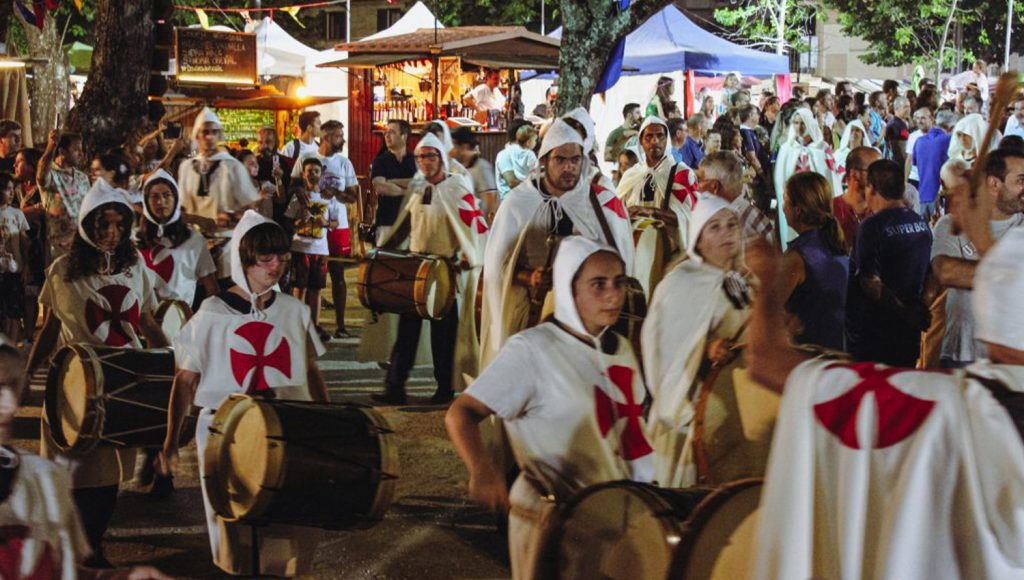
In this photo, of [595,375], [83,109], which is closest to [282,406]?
[595,375]

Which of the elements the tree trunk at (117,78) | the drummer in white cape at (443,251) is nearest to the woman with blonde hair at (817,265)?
the drummer in white cape at (443,251)

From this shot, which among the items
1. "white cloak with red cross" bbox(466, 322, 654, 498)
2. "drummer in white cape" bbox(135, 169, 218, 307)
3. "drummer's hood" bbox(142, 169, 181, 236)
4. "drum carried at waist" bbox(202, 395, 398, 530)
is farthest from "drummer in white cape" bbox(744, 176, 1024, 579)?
"drummer's hood" bbox(142, 169, 181, 236)

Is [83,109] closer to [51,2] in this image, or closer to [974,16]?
[51,2]

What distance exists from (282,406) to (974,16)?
5036 centimetres

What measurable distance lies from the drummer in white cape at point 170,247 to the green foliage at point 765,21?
4329 centimetres

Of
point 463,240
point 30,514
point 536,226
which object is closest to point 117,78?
point 463,240

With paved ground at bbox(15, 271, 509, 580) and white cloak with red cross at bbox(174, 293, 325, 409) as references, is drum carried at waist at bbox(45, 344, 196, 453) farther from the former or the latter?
white cloak with red cross at bbox(174, 293, 325, 409)

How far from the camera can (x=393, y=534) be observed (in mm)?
7375

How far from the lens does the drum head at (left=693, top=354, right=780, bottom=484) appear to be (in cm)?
490

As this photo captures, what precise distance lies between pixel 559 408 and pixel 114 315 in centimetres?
314

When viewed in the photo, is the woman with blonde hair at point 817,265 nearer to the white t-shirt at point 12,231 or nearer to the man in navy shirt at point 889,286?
the man in navy shirt at point 889,286

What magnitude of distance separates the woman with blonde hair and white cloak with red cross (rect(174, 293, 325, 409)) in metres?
2.52

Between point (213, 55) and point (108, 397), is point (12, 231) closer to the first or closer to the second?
point (108, 397)

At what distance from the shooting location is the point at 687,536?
384cm
